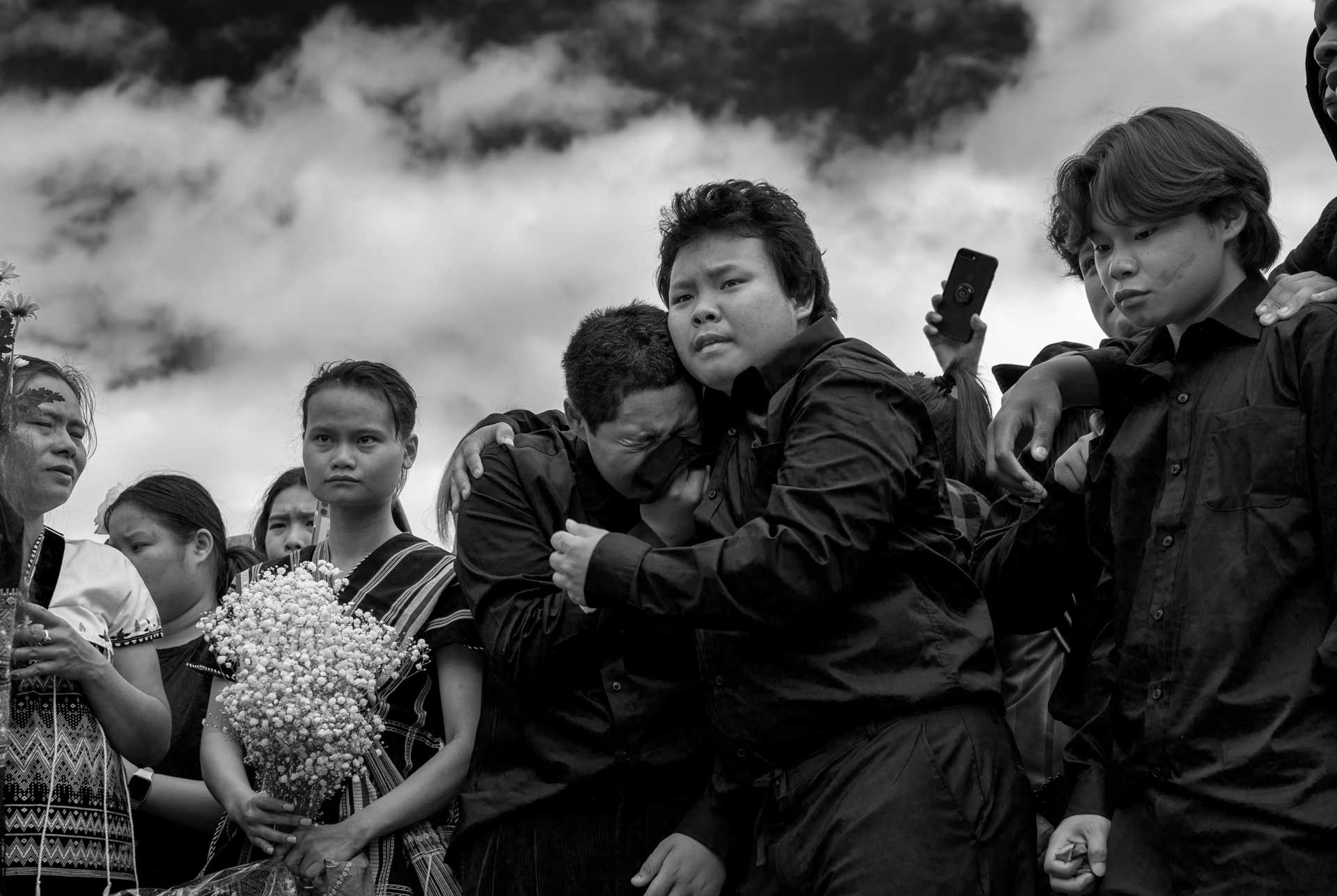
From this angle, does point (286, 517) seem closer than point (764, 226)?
No

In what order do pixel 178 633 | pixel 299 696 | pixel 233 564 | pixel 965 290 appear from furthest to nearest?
pixel 233 564 → pixel 178 633 → pixel 965 290 → pixel 299 696

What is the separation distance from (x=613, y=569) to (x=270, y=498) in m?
4.08

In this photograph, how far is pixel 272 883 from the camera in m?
3.81

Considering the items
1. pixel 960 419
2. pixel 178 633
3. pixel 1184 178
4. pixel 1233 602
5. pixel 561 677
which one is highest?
pixel 1184 178

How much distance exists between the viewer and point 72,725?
13.3 feet

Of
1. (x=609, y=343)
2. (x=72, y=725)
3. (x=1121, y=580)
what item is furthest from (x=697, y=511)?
(x=72, y=725)

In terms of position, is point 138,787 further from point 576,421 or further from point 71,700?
point 576,421

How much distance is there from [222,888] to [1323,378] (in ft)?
9.96

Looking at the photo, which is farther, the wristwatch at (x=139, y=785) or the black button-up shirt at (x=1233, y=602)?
the wristwatch at (x=139, y=785)

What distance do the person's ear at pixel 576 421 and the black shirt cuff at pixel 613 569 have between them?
0.85m

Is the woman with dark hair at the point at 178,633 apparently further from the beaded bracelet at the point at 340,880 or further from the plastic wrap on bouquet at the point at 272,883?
the beaded bracelet at the point at 340,880

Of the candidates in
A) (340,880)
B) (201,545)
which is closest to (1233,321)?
(340,880)

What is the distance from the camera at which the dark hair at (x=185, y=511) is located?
538cm

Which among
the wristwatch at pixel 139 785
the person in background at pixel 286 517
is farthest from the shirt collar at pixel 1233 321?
the person in background at pixel 286 517
